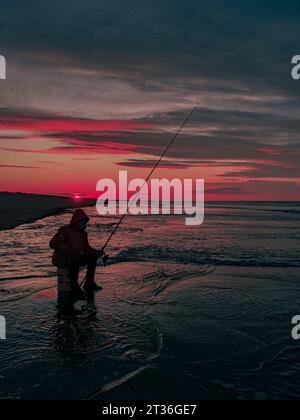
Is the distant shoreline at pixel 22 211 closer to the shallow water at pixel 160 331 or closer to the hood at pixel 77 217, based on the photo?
the shallow water at pixel 160 331

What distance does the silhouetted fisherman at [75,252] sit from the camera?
6668mm

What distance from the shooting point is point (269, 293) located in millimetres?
7801

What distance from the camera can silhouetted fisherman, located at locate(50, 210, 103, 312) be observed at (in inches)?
263

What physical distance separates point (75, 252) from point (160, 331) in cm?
230

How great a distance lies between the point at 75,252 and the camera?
22.8ft

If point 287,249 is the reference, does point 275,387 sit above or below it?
below

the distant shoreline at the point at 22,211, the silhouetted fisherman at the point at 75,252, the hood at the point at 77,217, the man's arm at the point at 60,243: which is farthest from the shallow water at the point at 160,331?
the distant shoreline at the point at 22,211

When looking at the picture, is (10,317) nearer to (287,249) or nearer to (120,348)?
(120,348)

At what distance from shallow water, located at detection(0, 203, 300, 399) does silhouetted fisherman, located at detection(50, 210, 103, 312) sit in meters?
0.50

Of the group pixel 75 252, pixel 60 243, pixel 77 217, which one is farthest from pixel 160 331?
pixel 77 217

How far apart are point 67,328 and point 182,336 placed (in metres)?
1.70

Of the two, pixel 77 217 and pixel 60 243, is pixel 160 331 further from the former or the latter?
pixel 77 217
